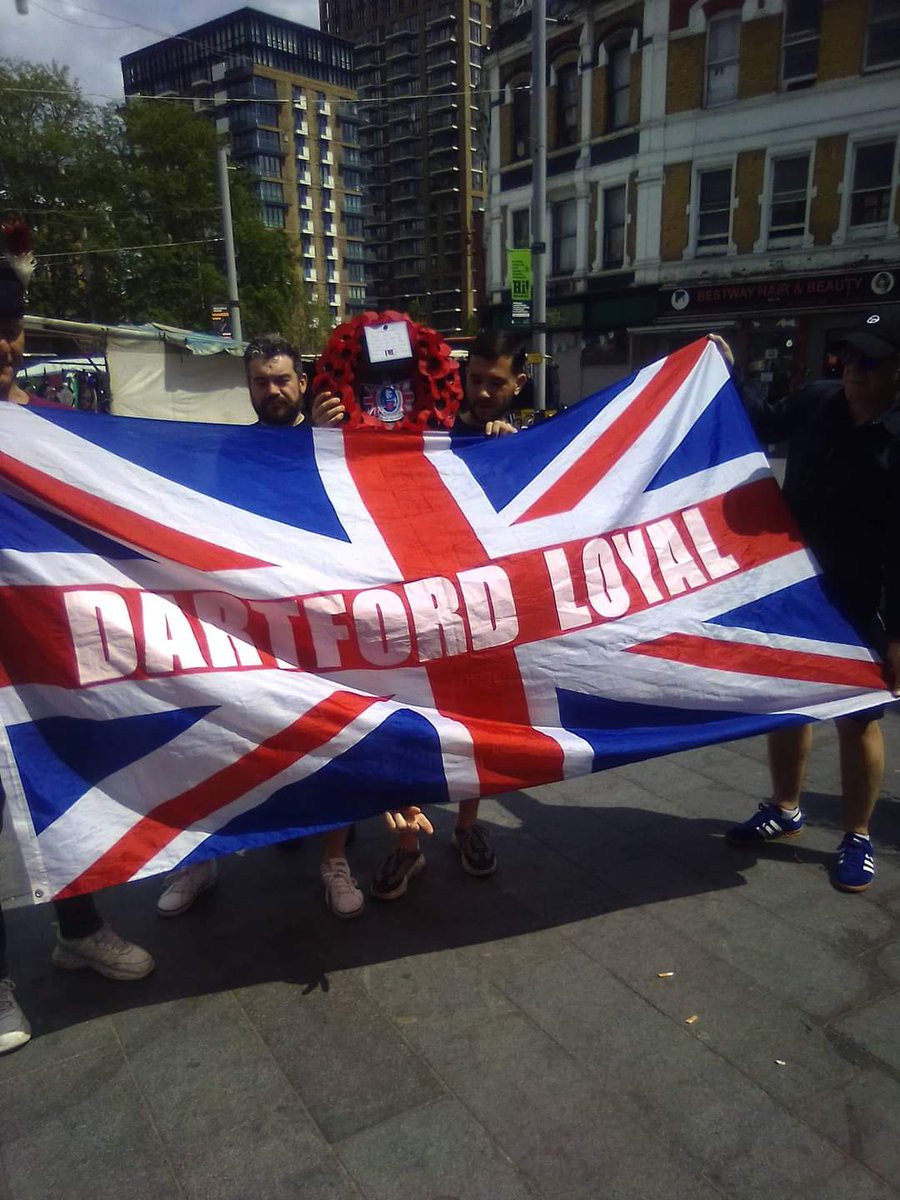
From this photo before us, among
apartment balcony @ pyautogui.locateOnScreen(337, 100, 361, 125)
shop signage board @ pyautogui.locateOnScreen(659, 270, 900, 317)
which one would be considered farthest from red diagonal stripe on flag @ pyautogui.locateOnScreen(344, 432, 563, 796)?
apartment balcony @ pyautogui.locateOnScreen(337, 100, 361, 125)

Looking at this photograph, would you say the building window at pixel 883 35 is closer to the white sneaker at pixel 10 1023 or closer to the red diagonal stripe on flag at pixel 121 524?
the red diagonal stripe on flag at pixel 121 524

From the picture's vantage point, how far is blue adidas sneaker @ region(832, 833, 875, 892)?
2922 mm

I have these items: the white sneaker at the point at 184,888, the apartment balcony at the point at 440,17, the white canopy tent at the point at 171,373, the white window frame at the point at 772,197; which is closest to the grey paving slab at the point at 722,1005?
the white sneaker at the point at 184,888

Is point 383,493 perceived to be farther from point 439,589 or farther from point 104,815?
point 104,815

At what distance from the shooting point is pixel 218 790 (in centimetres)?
237

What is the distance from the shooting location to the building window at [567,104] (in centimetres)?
2225

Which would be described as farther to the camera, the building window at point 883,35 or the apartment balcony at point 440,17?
the apartment balcony at point 440,17

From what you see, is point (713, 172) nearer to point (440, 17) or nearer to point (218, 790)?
point (218, 790)

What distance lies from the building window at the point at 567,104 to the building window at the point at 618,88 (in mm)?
1022

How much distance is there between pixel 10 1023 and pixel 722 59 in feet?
74.8

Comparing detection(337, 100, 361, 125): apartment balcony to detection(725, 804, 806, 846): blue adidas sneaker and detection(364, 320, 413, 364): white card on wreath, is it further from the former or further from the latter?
detection(725, 804, 806, 846): blue adidas sneaker

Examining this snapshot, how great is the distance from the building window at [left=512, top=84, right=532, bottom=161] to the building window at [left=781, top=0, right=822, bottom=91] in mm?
7090

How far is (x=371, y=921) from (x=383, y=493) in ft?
4.55

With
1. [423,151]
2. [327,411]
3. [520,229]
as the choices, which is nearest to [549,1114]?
[327,411]
